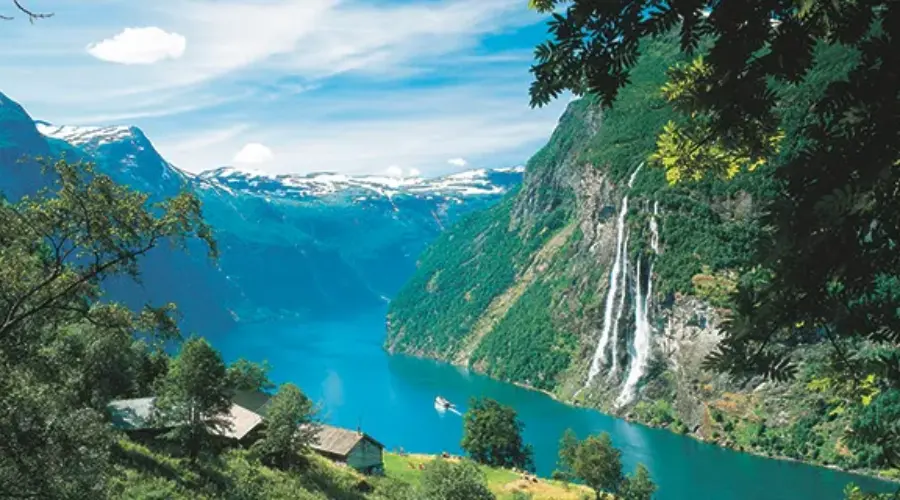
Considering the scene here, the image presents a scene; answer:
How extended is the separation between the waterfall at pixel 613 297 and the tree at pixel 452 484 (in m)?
96.4

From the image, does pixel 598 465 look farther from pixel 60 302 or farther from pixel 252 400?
pixel 60 302

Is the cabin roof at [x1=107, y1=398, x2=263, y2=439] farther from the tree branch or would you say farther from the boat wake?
the boat wake

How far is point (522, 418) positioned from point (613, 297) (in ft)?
118

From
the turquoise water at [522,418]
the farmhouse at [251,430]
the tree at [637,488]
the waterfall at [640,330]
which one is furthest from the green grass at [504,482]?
the waterfall at [640,330]

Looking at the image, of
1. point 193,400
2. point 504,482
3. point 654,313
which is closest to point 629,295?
point 654,313

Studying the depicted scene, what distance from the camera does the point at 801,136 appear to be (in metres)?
4.81

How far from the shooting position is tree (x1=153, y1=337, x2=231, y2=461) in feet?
109

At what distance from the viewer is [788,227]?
4.09 meters

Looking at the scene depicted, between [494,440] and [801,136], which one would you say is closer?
[801,136]

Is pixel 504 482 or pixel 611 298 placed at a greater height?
pixel 611 298

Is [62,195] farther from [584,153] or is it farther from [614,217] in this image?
[584,153]

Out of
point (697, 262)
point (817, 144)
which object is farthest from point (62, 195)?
point (697, 262)

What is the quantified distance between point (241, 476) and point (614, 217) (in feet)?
413

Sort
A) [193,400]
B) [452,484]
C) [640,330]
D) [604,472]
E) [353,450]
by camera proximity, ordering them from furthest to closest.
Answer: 1. [640,330]
2. [604,472]
3. [353,450]
4. [452,484]
5. [193,400]
